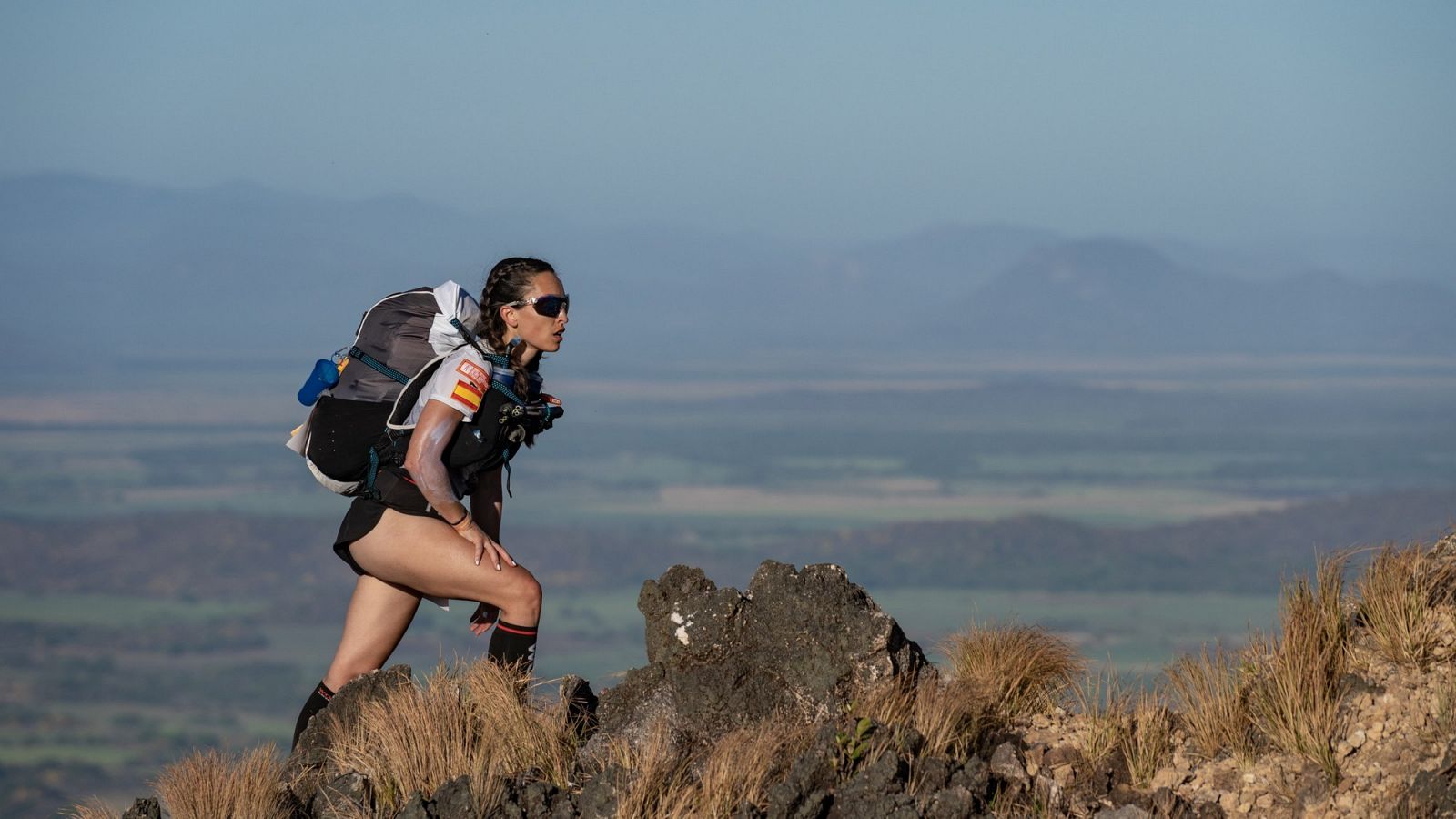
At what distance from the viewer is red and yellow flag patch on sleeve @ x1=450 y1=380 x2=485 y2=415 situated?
8.26 m

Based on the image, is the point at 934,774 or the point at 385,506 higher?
the point at 385,506

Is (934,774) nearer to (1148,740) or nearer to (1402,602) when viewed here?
(1148,740)

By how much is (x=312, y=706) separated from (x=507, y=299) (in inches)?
106

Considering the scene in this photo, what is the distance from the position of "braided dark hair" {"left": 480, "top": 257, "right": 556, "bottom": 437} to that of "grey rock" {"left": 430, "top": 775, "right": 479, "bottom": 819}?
196cm

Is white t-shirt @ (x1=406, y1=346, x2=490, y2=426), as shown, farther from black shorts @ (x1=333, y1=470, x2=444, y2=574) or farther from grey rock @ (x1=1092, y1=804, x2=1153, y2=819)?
grey rock @ (x1=1092, y1=804, x2=1153, y2=819)

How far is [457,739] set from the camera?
8.59m

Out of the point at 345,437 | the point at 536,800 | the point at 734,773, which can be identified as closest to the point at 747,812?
the point at 734,773

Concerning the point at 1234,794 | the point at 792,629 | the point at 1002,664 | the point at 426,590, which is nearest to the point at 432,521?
the point at 426,590

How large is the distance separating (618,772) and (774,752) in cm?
79

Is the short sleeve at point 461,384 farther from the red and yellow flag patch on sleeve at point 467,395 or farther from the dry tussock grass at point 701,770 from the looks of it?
the dry tussock grass at point 701,770

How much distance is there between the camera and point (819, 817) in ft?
25.4

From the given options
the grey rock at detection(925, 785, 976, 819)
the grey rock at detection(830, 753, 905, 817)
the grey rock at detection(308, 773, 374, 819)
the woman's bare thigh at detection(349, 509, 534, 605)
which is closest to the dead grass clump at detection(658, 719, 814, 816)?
the grey rock at detection(830, 753, 905, 817)

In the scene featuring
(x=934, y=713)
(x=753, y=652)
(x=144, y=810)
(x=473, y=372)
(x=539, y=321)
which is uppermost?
(x=539, y=321)

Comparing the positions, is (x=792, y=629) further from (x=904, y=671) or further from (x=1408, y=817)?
(x=1408, y=817)
